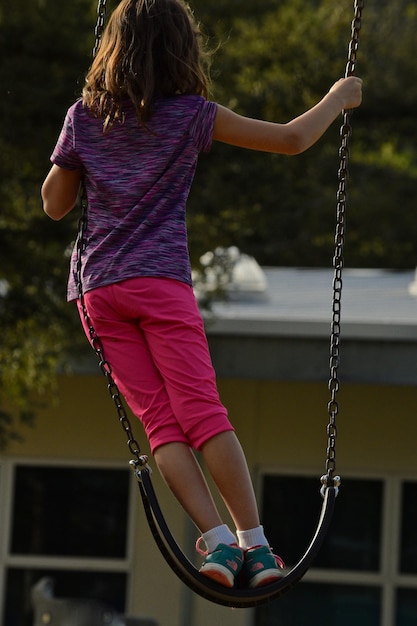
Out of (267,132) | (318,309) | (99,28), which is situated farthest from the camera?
(318,309)

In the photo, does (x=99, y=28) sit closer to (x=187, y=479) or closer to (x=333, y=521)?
(x=187, y=479)

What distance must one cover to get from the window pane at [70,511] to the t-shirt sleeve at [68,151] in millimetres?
6832

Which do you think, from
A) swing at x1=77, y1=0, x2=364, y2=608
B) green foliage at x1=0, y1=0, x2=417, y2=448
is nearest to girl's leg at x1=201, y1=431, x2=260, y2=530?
swing at x1=77, y1=0, x2=364, y2=608

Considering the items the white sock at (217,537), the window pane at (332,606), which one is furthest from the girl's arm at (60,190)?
the window pane at (332,606)

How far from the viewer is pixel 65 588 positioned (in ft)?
33.7

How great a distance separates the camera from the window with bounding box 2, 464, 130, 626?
10219mm

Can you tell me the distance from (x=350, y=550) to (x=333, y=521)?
26 cm

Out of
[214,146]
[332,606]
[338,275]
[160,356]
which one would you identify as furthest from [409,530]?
[160,356]

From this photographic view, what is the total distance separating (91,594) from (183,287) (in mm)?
7079

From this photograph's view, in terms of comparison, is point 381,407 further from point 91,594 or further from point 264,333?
point 91,594

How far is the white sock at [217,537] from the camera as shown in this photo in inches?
137

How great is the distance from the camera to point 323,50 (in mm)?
14836

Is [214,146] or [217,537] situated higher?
[214,146]

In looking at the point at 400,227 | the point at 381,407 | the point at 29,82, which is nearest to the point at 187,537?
the point at 381,407
